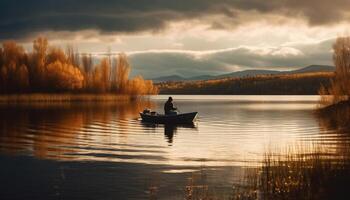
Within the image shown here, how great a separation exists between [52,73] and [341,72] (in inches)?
2634

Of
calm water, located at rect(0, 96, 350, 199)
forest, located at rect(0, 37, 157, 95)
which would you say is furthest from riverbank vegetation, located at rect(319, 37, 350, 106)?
forest, located at rect(0, 37, 157, 95)

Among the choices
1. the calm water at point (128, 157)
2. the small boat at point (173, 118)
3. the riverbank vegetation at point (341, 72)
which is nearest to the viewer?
the calm water at point (128, 157)

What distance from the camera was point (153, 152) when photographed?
2577cm

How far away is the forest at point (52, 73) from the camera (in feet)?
326

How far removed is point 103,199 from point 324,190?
21.8 feet

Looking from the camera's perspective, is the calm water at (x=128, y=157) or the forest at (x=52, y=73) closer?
the calm water at (x=128, y=157)

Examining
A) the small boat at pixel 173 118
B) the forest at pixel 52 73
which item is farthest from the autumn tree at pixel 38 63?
the small boat at pixel 173 118

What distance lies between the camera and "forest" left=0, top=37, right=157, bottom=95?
3915 inches

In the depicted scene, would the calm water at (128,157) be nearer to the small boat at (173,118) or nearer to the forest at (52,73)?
the small boat at (173,118)

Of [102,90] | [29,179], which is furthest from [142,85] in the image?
[29,179]

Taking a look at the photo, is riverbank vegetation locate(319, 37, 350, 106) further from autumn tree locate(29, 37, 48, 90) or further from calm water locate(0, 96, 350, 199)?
autumn tree locate(29, 37, 48, 90)

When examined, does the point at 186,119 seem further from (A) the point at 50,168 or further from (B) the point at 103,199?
(B) the point at 103,199

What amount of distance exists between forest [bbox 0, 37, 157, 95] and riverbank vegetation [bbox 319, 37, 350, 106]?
62.6 metres

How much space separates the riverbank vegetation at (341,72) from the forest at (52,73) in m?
62.6
